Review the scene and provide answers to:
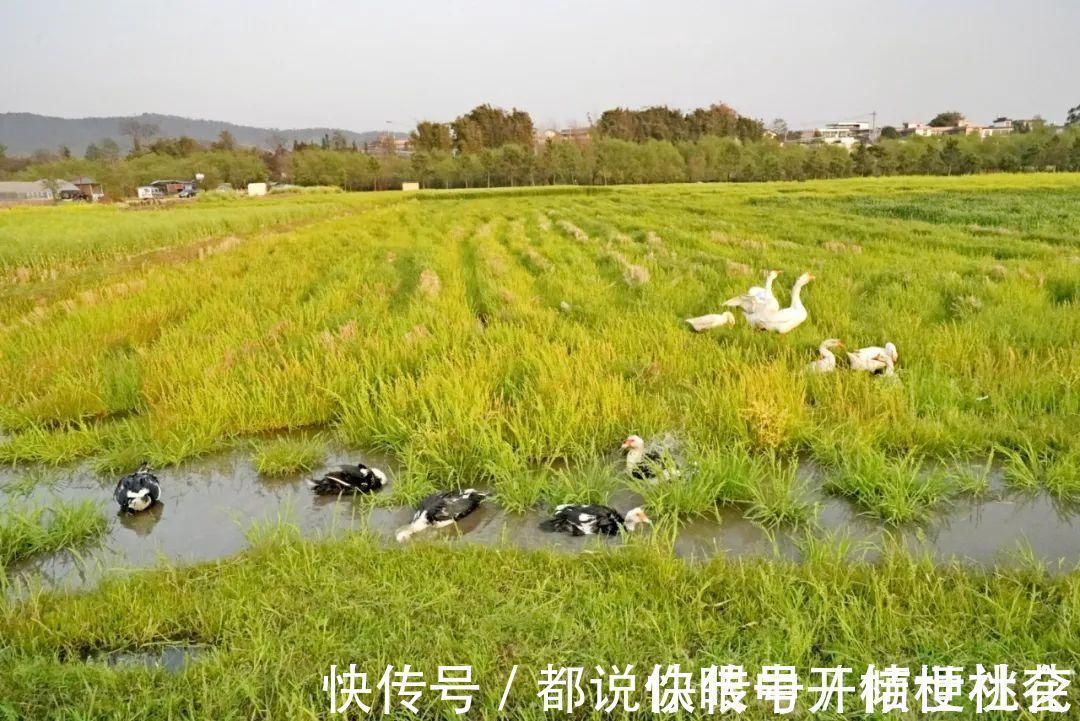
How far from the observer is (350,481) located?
402 centimetres

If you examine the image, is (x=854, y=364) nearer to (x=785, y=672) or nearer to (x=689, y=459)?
(x=689, y=459)

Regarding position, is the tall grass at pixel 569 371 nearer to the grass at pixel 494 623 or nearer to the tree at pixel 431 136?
the grass at pixel 494 623

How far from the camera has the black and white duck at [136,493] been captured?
3867 millimetres

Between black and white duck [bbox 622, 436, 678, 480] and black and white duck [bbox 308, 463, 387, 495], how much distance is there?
1.62 m

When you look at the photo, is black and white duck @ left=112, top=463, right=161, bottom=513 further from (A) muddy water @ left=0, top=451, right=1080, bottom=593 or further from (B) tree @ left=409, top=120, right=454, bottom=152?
(B) tree @ left=409, top=120, right=454, bottom=152

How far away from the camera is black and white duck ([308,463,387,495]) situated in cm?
400

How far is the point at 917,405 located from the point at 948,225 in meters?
12.5

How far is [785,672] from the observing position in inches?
91.3

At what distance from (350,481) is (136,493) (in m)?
1.28

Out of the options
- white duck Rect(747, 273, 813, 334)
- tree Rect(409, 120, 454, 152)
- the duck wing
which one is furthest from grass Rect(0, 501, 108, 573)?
tree Rect(409, 120, 454, 152)

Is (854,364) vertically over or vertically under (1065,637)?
over

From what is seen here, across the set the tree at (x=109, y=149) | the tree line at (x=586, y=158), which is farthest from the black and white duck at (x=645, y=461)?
the tree at (x=109, y=149)

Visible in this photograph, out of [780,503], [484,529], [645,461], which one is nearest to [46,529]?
[484,529]

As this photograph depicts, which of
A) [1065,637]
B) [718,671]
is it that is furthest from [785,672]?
[1065,637]
